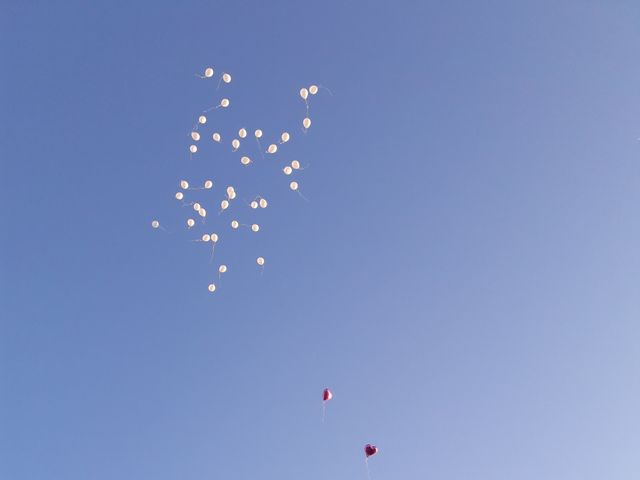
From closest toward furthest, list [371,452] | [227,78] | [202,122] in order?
[202,122] < [227,78] < [371,452]

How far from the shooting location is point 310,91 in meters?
10.6

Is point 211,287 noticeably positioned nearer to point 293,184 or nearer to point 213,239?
point 213,239

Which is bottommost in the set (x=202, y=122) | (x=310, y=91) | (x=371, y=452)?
(x=371, y=452)

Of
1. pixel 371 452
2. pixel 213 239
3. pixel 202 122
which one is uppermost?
pixel 202 122

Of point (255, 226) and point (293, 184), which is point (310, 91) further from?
point (255, 226)

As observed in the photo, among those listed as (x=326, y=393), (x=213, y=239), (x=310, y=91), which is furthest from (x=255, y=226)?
(x=326, y=393)

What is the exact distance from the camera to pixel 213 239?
1017cm

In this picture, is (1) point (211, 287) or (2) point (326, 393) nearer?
(1) point (211, 287)

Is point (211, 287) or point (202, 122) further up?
point (202, 122)

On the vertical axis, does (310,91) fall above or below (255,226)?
above

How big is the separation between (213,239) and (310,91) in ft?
10.6

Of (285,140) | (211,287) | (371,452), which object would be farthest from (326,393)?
(285,140)

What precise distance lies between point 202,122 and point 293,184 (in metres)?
1.87

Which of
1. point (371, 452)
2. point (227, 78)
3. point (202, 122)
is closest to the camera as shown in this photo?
point (202, 122)
